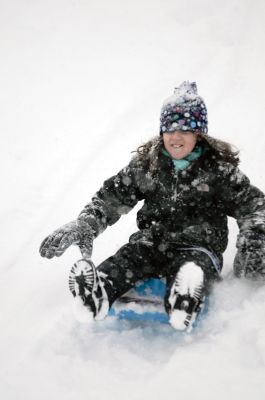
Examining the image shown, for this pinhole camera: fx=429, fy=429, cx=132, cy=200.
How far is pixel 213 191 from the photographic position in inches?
95.9

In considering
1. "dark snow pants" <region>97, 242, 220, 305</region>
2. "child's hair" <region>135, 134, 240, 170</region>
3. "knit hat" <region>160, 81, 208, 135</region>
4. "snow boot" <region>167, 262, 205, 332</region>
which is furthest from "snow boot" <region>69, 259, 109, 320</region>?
"knit hat" <region>160, 81, 208, 135</region>

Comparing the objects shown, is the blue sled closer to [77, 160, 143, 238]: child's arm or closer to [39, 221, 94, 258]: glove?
[39, 221, 94, 258]: glove

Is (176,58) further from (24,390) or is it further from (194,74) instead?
(24,390)

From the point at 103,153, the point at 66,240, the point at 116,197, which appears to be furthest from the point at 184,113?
the point at 103,153

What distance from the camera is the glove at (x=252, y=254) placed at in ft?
7.45

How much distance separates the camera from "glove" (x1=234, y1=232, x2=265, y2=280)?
7.45 ft

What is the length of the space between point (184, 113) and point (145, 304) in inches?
41.9

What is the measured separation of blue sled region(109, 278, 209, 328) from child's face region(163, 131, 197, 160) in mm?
715

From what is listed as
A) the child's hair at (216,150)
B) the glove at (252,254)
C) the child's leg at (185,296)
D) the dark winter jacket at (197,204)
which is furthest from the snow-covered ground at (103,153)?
the child's hair at (216,150)

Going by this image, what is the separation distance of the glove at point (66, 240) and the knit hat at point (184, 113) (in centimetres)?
75

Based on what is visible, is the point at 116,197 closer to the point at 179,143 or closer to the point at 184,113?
the point at 179,143

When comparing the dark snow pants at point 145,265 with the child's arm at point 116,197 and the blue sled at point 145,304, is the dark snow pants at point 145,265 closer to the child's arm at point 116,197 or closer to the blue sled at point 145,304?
the blue sled at point 145,304

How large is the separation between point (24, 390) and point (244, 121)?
12.5ft

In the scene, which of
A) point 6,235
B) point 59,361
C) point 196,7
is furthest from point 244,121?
point 196,7
